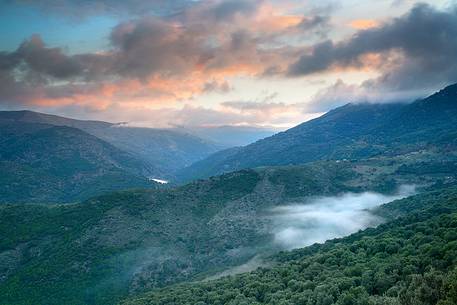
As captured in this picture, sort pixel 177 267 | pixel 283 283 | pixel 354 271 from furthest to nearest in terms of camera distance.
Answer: pixel 177 267
pixel 283 283
pixel 354 271

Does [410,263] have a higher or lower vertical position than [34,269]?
higher

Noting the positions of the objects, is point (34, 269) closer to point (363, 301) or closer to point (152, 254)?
point (152, 254)

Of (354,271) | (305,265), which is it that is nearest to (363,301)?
(354,271)

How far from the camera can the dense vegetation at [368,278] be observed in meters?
54.6

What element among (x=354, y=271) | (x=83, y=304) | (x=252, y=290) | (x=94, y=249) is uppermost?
(x=354, y=271)

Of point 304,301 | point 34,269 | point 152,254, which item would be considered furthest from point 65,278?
point 304,301

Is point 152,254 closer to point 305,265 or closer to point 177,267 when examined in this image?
point 177,267

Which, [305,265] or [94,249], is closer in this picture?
[305,265]

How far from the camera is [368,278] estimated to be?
227 feet

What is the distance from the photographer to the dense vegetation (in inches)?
2150

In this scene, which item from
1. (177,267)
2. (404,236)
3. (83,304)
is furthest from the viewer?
(177,267)

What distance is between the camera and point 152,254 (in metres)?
198

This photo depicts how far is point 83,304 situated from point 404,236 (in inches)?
4803

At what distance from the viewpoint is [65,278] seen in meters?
178
